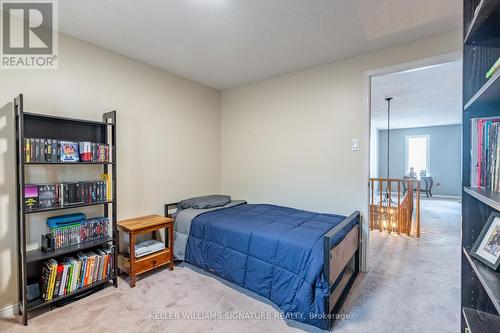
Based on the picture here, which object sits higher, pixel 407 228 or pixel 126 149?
pixel 126 149

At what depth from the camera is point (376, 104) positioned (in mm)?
5062

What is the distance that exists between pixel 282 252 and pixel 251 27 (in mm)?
1955

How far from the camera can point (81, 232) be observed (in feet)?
6.98

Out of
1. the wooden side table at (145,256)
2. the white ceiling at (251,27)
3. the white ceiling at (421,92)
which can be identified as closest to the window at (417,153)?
the white ceiling at (421,92)

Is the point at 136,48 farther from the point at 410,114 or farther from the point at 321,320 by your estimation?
the point at 410,114

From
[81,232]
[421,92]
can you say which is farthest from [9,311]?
[421,92]

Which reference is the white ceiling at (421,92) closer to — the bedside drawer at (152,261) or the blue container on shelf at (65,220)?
the bedside drawer at (152,261)

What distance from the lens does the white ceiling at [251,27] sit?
1.81 metres

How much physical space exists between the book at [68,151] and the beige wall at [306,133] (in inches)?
84.2

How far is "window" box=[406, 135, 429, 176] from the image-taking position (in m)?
8.34

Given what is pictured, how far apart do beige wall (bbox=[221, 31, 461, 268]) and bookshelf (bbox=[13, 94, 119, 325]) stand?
1.83 m

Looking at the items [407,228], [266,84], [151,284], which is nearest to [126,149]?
[151,284]

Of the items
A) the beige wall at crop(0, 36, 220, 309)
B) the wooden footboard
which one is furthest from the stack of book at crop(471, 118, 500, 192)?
the beige wall at crop(0, 36, 220, 309)

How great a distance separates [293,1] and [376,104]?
4.07 meters
